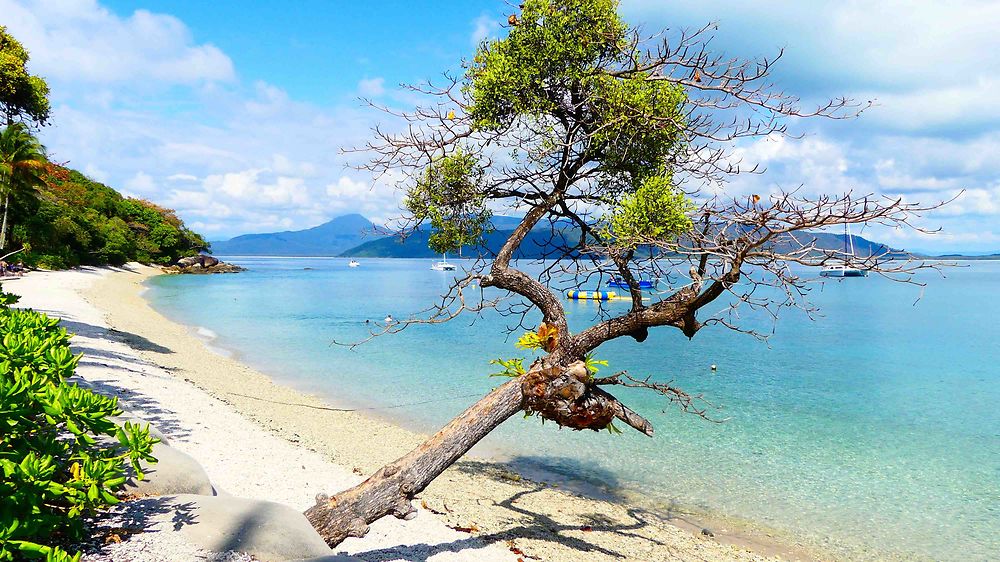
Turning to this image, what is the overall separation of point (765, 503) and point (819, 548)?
1731 millimetres

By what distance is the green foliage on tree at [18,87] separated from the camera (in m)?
21.7

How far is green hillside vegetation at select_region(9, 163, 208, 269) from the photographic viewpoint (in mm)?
45750

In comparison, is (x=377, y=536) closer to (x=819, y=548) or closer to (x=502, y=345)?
(x=819, y=548)

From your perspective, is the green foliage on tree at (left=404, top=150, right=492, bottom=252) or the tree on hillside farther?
the tree on hillside

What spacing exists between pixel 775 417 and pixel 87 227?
6434cm

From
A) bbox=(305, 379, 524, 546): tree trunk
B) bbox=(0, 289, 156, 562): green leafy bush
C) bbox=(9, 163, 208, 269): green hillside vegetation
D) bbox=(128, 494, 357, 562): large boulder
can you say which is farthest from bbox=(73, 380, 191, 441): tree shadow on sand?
bbox=(9, 163, 208, 269): green hillside vegetation

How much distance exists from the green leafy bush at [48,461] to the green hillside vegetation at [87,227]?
40.1 m

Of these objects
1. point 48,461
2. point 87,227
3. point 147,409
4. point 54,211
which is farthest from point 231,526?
point 87,227

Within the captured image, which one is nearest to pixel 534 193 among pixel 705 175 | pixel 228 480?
pixel 705 175

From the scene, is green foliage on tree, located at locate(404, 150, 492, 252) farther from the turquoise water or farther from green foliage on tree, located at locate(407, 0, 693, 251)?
the turquoise water

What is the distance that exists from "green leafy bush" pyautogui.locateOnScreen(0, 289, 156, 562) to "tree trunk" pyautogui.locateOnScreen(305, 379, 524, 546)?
1942 mm

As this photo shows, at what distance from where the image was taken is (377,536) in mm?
6809

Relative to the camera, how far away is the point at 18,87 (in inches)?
896

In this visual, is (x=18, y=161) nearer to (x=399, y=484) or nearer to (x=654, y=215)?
(x=399, y=484)
